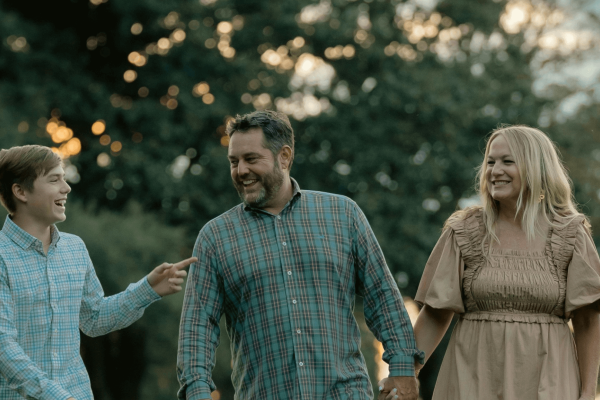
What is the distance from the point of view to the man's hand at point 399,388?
4156mm

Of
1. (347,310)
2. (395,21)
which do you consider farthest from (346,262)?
(395,21)

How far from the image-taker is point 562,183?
442 centimetres

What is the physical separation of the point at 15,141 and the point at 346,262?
1098cm

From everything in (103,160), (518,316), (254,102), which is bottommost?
(518,316)

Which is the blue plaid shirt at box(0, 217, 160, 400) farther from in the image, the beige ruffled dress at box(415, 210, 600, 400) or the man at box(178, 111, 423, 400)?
the beige ruffled dress at box(415, 210, 600, 400)

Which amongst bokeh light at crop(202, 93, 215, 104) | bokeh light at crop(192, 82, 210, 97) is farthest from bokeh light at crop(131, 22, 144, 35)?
bokeh light at crop(202, 93, 215, 104)

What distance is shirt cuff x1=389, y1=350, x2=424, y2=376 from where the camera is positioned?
4.18 meters

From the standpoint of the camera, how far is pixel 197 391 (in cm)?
399

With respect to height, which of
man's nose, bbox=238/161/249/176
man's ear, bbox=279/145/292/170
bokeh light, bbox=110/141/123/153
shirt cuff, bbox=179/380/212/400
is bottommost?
shirt cuff, bbox=179/380/212/400

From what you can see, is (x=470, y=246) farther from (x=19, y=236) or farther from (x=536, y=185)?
(x=19, y=236)

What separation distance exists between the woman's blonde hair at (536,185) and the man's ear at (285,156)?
1.07 metres

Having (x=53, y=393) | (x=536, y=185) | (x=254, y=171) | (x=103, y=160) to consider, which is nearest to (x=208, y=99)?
(x=103, y=160)

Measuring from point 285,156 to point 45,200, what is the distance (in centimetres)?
123

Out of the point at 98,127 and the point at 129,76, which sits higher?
the point at 129,76
